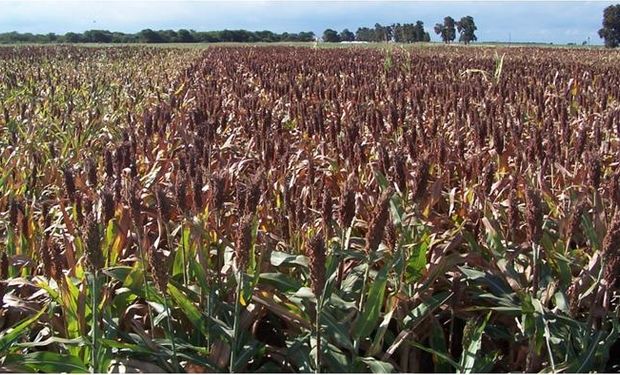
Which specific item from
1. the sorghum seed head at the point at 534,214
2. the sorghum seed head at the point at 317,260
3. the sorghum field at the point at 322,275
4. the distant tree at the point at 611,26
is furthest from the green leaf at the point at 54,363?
the distant tree at the point at 611,26

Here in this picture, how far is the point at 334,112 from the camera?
584cm

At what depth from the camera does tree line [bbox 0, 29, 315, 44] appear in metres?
75.7

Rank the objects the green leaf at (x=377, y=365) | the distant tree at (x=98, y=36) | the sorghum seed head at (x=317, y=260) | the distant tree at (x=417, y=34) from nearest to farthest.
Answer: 1. the sorghum seed head at (x=317, y=260)
2. the green leaf at (x=377, y=365)
3. the distant tree at (x=417, y=34)
4. the distant tree at (x=98, y=36)

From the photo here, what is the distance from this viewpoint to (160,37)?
82.2m

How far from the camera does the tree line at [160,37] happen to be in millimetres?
75688

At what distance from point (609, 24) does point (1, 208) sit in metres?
97.4

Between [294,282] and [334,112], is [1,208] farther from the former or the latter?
[334,112]

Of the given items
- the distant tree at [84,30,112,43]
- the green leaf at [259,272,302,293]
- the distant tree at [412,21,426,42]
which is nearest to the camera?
the green leaf at [259,272,302,293]

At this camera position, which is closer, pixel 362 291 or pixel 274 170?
pixel 362 291

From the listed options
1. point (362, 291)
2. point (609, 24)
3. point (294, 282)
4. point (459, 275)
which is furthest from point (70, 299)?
point (609, 24)

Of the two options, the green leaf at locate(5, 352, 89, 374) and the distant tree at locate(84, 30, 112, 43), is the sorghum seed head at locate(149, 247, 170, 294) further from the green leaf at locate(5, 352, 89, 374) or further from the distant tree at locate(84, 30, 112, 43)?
the distant tree at locate(84, 30, 112, 43)

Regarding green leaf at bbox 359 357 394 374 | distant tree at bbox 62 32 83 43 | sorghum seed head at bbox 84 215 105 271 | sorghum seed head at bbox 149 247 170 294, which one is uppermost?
distant tree at bbox 62 32 83 43

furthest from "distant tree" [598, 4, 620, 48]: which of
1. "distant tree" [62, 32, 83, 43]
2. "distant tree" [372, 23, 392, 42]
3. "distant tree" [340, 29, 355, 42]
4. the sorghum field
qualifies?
the sorghum field

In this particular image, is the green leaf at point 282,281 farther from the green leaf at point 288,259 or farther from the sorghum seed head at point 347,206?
the sorghum seed head at point 347,206
